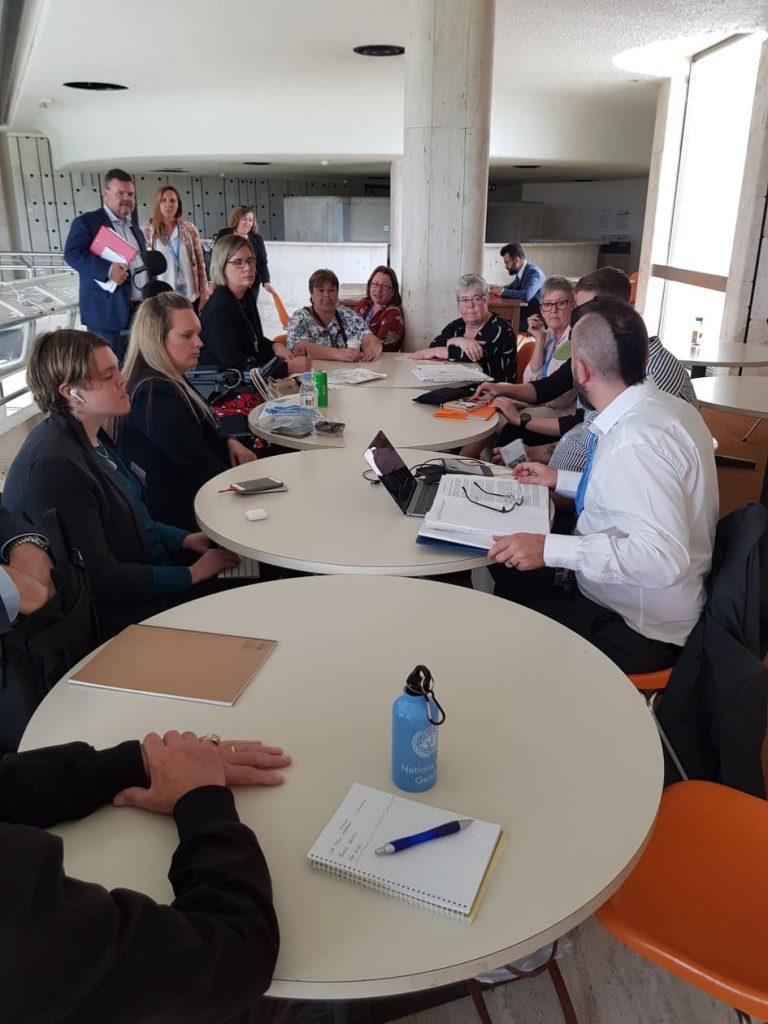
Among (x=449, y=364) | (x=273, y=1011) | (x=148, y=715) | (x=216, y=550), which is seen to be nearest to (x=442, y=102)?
(x=449, y=364)

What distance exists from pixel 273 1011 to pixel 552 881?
588 mm

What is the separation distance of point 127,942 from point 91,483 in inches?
55.5

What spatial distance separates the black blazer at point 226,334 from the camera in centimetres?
409

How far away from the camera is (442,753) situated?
1.18 meters

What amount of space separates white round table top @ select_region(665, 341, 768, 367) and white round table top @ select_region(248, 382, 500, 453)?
2063mm

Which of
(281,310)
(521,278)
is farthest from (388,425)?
(521,278)

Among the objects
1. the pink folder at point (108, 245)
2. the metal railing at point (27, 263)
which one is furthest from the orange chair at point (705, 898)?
the metal railing at point (27, 263)

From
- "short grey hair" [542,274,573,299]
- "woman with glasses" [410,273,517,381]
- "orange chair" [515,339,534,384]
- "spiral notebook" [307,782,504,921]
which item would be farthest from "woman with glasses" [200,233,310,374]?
"spiral notebook" [307,782,504,921]

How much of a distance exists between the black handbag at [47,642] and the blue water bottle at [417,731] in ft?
2.27

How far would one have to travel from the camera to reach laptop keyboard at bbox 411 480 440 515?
2.12 m

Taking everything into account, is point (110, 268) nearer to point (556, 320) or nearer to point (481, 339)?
point (481, 339)

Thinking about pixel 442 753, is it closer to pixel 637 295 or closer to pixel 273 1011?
pixel 273 1011

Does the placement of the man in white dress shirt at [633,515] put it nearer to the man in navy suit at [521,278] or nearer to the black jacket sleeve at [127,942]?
the black jacket sleeve at [127,942]

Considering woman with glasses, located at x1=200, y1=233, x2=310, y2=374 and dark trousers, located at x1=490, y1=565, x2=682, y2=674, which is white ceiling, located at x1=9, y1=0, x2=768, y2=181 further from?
dark trousers, located at x1=490, y1=565, x2=682, y2=674
